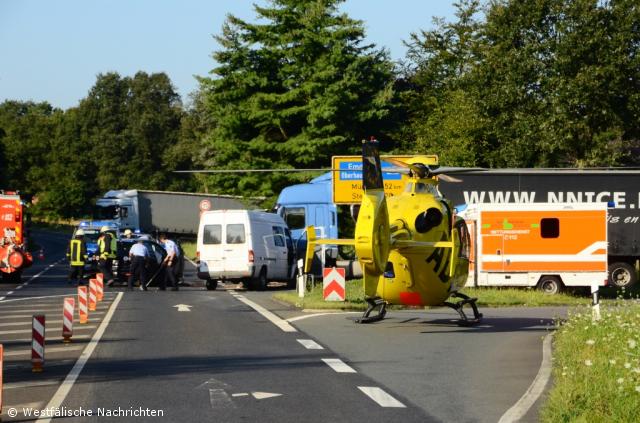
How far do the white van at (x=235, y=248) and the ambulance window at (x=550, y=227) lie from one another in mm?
8663

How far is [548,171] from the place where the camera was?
120 feet

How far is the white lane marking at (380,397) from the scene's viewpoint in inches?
442

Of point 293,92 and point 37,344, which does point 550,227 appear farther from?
point 293,92

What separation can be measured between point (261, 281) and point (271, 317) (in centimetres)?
1317

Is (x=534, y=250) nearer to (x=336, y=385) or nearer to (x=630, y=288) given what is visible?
(x=630, y=288)

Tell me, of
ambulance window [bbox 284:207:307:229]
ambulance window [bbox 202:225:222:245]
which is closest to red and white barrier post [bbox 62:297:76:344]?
ambulance window [bbox 202:225:222:245]

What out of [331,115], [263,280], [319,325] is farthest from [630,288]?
[331,115]

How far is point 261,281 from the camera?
35.8 metres

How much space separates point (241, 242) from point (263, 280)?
5.53ft

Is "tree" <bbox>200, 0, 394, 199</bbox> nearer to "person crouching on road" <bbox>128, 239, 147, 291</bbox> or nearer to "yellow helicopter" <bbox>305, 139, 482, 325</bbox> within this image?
"person crouching on road" <bbox>128, 239, 147, 291</bbox>

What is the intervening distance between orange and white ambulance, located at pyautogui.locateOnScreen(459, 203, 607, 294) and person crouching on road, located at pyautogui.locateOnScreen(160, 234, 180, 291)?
8949mm

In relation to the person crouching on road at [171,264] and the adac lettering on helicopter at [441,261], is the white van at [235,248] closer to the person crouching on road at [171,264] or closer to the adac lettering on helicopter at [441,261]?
the person crouching on road at [171,264]

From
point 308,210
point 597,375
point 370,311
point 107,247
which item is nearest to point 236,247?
point 107,247

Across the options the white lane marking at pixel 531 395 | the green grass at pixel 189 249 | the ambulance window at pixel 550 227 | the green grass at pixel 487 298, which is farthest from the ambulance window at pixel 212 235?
the green grass at pixel 189 249
